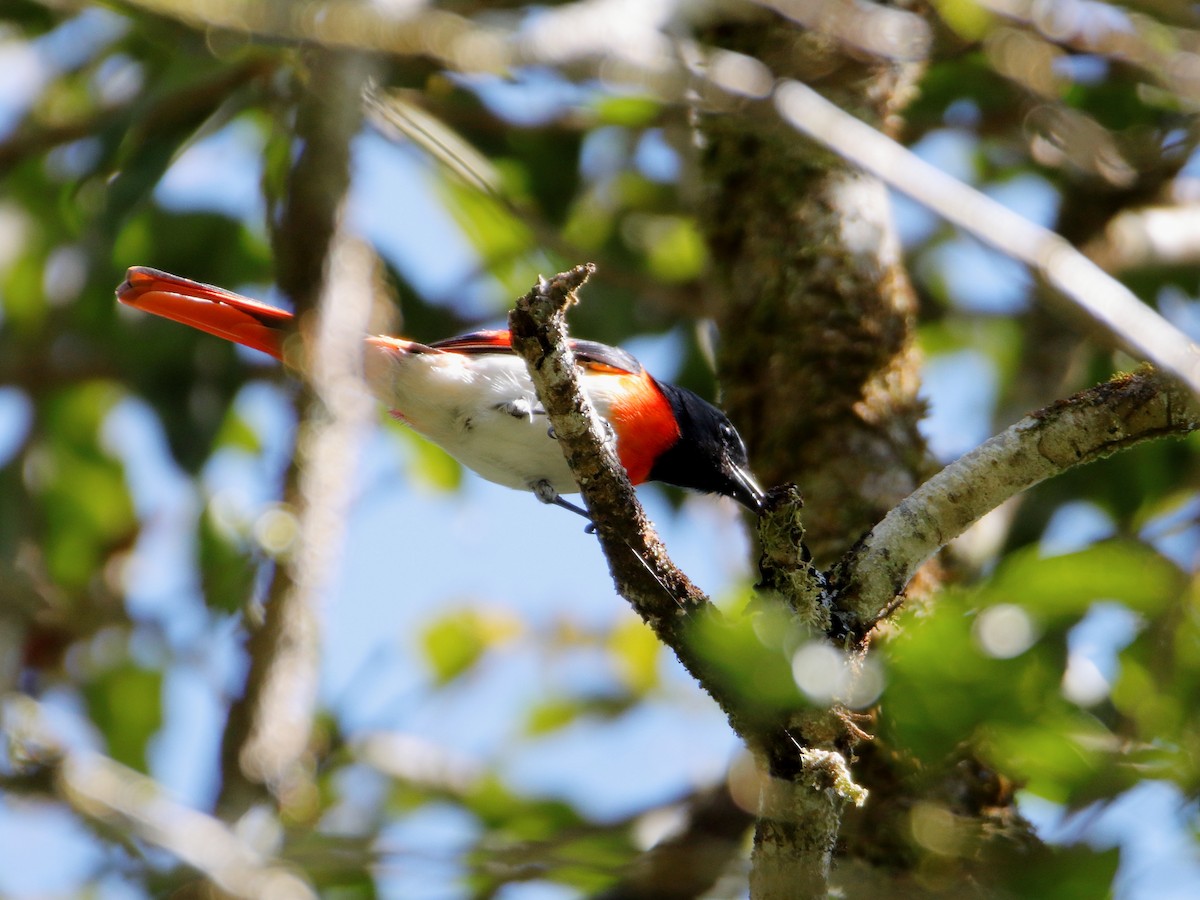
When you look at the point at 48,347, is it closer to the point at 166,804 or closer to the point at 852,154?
the point at 166,804

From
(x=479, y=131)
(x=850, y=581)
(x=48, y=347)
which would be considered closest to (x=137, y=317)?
(x=48, y=347)

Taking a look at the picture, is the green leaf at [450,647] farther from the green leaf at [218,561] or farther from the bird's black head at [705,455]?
the bird's black head at [705,455]

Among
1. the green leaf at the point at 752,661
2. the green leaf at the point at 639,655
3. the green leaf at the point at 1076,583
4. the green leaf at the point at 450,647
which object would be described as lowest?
the green leaf at the point at 752,661

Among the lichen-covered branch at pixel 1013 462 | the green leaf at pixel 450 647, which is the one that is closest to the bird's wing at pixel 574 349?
the lichen-covered branch at pixel 1013 462

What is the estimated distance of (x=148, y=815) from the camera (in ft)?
8.32

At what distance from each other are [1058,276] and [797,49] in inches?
100.0

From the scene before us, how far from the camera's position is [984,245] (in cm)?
191

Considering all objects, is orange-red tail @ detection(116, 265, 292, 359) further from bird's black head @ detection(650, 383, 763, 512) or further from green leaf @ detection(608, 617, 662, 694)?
green leaf @ detection(608, 617, 662, 694)

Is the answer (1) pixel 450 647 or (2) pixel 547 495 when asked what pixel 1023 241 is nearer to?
(2) pixel 547 495

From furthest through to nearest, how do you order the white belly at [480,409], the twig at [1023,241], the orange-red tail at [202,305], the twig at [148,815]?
the white belly at [480,409] → the orange-red tail at [202,305] → the twig at [148,815] → the twig at [1023,241]

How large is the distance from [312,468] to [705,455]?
1.56m

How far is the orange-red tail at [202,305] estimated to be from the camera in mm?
3662

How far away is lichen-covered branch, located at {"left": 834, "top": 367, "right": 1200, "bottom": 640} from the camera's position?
238 centimetres

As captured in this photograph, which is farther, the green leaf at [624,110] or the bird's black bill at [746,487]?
the green leaf at [624,110]
